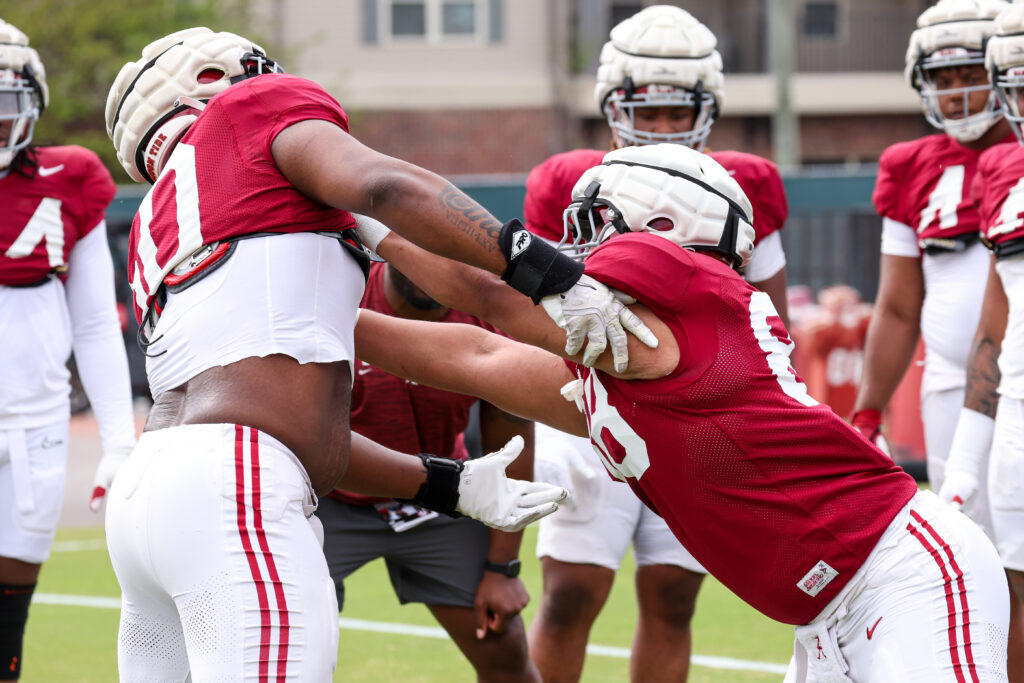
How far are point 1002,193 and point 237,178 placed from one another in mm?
2417

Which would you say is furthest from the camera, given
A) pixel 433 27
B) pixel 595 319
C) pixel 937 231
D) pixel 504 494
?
pixel 433 27

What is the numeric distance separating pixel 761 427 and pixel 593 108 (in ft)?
65.6

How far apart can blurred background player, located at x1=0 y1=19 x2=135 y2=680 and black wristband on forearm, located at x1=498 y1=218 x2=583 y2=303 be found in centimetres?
225

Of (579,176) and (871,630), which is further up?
(579,176)

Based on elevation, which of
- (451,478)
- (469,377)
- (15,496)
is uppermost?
(469,377)

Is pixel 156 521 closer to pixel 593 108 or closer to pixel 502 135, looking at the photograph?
pixel 502 135

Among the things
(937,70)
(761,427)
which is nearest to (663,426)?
(761,427)

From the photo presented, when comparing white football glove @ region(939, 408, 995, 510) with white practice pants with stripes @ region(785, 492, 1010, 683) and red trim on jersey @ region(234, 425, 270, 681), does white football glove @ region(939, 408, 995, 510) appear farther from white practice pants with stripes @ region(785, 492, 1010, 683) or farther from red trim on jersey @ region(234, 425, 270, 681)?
red trim on jersey @ region(234, 425, 270, 681)

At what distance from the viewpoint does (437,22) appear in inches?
818

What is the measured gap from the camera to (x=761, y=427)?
8.41ft

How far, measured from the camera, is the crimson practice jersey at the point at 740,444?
8.34ft

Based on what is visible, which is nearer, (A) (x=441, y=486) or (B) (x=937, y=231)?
(A) (x=441, y=486)

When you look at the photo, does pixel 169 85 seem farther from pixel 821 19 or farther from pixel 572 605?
pixel 821 19

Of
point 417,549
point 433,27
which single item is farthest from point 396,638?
point 433,27
